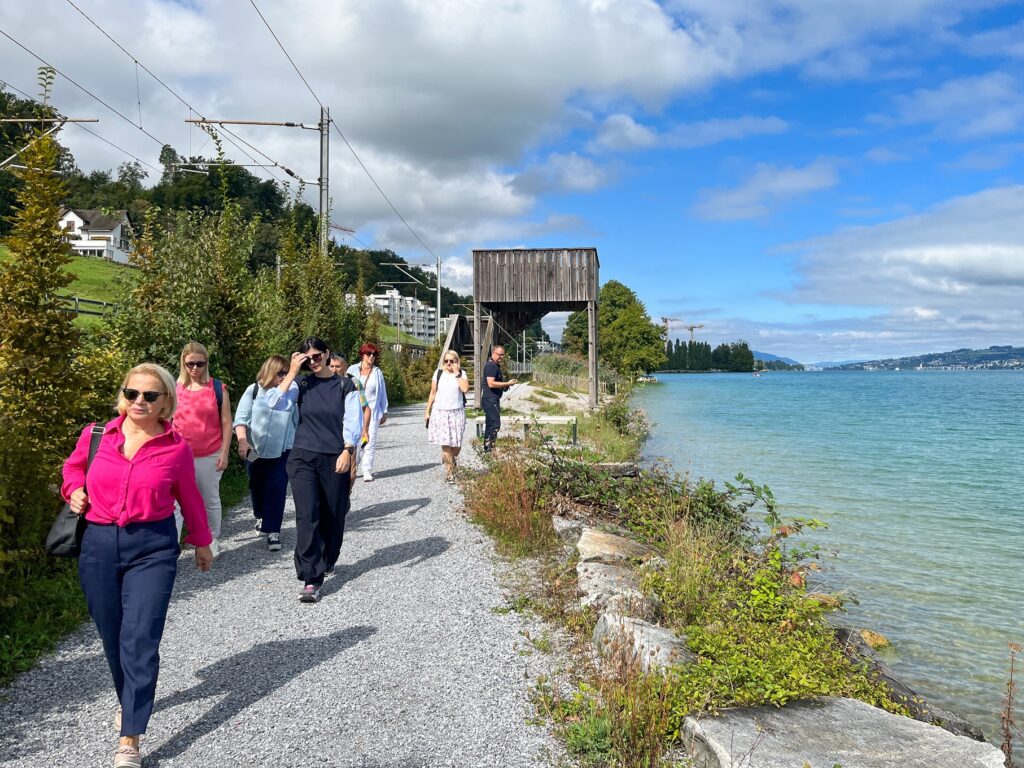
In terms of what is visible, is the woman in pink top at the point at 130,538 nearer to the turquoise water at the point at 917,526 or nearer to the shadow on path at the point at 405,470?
the turquoise water at the point at 917,526

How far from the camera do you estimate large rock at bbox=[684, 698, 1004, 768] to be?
3.16m

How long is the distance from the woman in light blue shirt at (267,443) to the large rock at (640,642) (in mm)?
3777

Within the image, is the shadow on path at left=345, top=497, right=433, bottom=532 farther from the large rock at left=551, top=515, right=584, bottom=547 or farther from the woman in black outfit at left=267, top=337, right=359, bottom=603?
the woman in black outfit at left=267, top=337, right=359, bottom=603

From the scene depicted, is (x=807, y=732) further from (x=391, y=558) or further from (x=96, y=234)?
(x=96, y=234)

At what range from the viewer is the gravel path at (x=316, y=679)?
3582 mm

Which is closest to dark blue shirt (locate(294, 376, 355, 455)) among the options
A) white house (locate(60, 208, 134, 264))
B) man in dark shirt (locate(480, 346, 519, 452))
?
man in dark shirt (locate(480, 346, 519, 452))

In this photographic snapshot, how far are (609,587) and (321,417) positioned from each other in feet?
8.80

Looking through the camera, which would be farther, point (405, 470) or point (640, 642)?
point (405, 470)

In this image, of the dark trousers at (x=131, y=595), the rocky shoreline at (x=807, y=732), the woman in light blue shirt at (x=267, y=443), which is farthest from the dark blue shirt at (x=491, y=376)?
the dark trousers at (x=131, y=595)

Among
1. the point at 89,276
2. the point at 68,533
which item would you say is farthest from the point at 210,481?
the point at 89,276

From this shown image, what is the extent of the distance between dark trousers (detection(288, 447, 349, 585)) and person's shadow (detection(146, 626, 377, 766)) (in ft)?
2.69

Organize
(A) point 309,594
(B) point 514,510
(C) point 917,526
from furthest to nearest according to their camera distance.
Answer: (C) point 917,526, (B) point 514,510, (A) point 309,594

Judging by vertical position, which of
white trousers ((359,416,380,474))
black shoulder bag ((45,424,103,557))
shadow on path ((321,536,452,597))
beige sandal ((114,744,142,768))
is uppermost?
black shoulder bag ((45,424,103,557))

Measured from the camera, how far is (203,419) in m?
6.08
